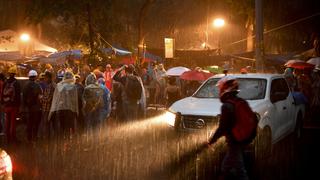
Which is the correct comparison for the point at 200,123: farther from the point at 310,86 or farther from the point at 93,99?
the point at 310,86

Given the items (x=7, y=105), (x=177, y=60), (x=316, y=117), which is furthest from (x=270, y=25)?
(x=7, y=105)

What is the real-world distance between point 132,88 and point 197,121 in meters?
3.07

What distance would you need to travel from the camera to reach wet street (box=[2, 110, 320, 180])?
8.39m

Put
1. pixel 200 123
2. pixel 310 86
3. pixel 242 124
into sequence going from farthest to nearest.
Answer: pixel 310 86, pixel 200 123, pixel 242 124

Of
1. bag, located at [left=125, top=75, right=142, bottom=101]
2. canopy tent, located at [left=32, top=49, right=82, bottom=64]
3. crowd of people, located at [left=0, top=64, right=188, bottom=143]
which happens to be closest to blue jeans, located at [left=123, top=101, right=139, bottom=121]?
crowd of people, located at [left=0, top=64, right=188, bottom=143]

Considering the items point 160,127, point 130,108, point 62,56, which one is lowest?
point 160,127

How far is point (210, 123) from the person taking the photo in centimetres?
931

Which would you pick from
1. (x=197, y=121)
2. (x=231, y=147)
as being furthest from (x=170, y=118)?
(x=231, y=147)

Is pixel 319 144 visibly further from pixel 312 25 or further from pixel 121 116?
pixel 312 25

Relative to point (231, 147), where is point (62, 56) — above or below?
above

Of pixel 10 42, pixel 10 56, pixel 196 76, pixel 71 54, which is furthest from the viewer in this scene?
pixel 10 42

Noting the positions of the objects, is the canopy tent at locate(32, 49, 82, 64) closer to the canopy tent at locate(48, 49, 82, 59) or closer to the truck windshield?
the canopy tent at locate(48, 49, 82, 59)

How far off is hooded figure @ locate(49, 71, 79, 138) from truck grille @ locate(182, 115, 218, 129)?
8.87 feet

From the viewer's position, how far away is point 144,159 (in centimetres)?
966
